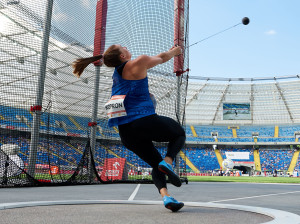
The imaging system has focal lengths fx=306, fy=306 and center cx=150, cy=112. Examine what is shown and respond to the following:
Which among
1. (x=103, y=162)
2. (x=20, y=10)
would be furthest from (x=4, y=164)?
(x=20, y=10)

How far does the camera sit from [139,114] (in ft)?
9.18

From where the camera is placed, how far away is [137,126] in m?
2.80

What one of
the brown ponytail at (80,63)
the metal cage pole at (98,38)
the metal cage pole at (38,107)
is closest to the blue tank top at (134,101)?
the brown ponytail at (80,63)

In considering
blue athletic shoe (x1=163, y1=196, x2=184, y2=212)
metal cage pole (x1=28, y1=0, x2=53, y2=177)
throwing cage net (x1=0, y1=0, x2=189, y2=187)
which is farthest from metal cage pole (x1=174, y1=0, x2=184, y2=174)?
blue athletic shoe (x1=163, y1=196, x2=184, y2=212)

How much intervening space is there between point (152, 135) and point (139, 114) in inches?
9.1

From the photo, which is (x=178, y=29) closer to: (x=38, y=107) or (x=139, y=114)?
(x=38, y=107)

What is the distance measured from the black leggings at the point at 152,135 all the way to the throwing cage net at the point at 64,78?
5.48m

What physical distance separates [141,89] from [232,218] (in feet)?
4.52

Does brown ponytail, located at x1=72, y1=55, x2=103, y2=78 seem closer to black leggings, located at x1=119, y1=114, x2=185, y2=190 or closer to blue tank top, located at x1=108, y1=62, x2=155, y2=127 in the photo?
blue tank top, located at x1=108, y1=62, x2=155, y2=127

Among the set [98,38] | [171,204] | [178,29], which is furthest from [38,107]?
[171,204]

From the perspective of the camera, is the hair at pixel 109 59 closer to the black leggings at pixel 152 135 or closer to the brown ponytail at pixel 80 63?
the brown ponytail at pixel 80 63

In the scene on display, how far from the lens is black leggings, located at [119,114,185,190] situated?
2797 mm

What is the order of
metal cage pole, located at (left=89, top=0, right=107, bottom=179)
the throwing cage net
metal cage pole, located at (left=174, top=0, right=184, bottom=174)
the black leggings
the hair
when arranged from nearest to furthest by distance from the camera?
the black leggings, the hair, the throwing cage net, metal cage pole, located at (left=174, top=0, right=184, bottom=174), metal cage pole, located at (left=89, top=0, right=107, bottom=179)

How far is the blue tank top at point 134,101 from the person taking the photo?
2.81 m
